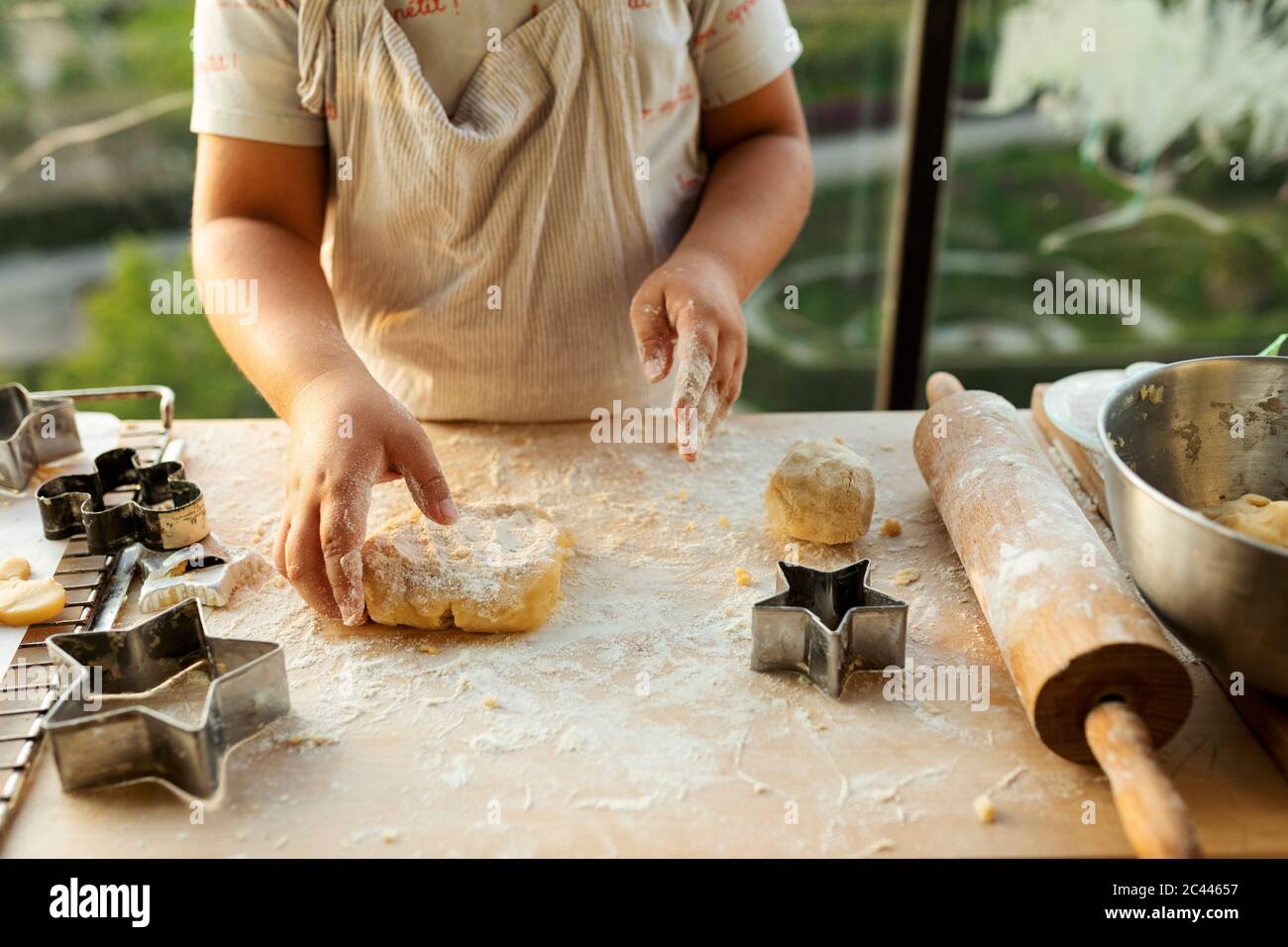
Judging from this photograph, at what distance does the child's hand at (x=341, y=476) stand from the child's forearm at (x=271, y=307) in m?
0.06

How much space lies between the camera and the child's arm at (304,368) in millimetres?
1110

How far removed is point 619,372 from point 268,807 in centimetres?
93

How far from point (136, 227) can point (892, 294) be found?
208cm

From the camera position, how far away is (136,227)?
2752 millimetres

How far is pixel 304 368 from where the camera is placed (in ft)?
4.17

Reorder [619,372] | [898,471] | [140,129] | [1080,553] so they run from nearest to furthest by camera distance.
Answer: [1080,553] < [898,471] < [619,372] < [140,129]

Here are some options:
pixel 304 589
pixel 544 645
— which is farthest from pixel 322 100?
pixel 544 645

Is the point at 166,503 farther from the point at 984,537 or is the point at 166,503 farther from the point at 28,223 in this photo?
the point at 28,223

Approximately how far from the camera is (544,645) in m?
1.14

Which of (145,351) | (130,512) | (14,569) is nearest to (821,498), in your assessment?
(130,512)
